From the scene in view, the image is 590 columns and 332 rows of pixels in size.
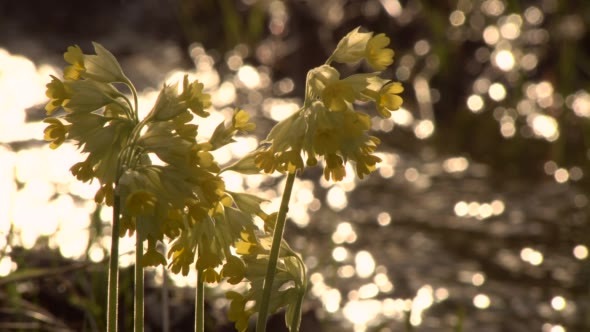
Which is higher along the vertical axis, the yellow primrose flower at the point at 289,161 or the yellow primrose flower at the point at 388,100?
the yellow primrose flower at the point at 388,100

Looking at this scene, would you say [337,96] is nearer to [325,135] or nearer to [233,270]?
[325,135]

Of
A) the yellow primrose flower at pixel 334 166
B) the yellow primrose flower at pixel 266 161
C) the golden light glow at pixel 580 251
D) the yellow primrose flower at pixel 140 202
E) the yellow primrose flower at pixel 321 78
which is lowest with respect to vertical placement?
the yellow primrose flower at pixel 140 202

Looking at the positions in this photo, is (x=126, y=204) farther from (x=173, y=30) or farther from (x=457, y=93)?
(x=173, y=30)

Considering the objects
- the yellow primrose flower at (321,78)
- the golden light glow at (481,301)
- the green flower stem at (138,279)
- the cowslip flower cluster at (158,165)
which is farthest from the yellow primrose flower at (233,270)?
the golden light glow at (481,301)

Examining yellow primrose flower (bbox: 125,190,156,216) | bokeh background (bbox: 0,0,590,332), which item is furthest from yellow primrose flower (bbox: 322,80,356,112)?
bokeh background (bbox: 0,0,590,332)

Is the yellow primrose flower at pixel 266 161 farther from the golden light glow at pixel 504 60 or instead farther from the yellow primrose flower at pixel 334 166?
the golden light glow at pixel 504 60

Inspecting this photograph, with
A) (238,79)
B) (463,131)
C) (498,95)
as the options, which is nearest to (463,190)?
(463,131)

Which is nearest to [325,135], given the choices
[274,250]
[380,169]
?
[274,250]
